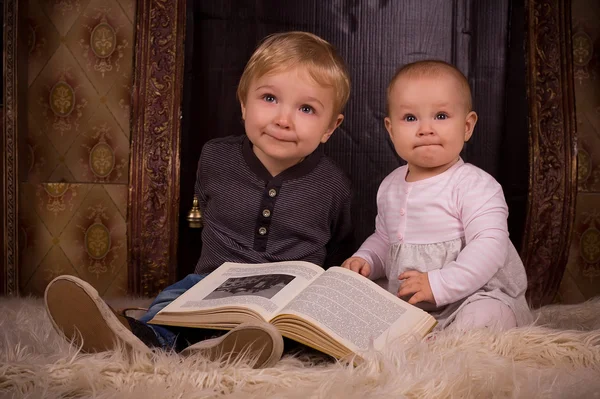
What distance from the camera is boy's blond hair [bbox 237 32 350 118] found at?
1491 mm

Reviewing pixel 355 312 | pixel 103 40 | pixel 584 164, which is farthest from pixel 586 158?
pixel 103 40

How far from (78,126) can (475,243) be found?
1.39 metres

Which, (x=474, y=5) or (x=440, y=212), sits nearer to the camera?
(x=440, y=212)

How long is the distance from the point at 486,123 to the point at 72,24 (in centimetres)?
138

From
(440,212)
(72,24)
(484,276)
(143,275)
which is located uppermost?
(72,24)

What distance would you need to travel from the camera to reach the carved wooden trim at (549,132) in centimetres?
204

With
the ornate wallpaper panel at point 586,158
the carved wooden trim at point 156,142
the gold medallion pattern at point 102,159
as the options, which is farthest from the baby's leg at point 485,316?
the gold medallion pattern at point 102,159

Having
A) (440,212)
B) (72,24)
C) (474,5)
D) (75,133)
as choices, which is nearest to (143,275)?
(75,133)

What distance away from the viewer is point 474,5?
2.12 m

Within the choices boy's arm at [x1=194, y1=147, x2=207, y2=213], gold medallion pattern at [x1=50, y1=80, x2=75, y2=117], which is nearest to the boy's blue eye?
boy's arm at [x1=194, y1=147, x2=207, y2=213]

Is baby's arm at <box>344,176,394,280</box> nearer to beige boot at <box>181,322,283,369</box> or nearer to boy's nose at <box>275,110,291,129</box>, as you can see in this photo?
boy's nose at <box>275,110,291,129</box>

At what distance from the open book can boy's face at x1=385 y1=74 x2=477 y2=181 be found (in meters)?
0.35

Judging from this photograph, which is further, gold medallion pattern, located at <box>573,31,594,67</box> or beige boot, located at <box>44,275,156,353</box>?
gold medallion pattern, located at <box>573,31,594,67</box>

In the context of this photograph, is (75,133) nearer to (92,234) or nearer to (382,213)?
(92,234)
